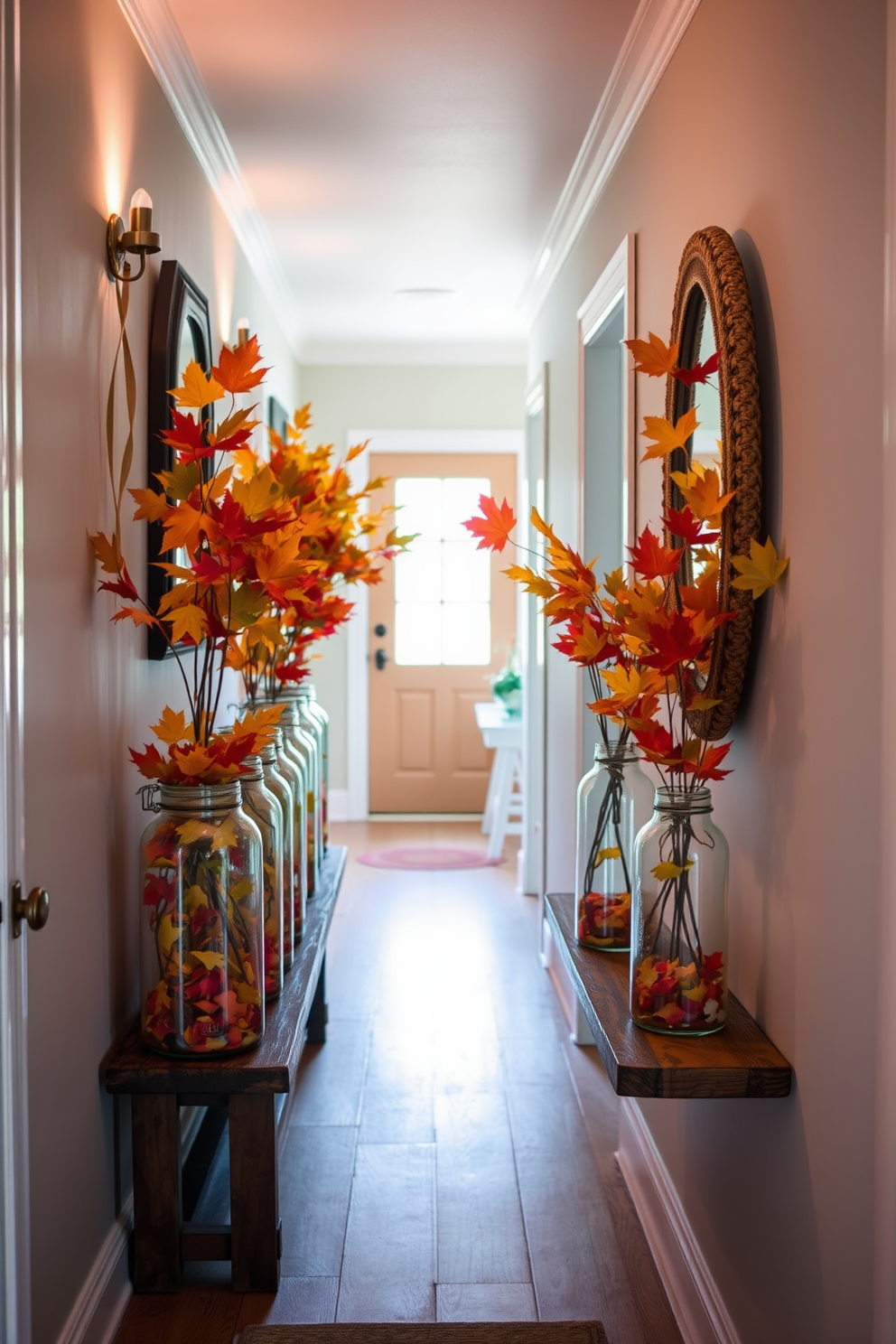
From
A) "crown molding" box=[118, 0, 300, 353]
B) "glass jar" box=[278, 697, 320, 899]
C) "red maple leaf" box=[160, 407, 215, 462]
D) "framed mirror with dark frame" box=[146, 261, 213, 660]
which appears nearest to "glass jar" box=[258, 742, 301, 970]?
"glass jar" box=[278, 697, 320, 899]

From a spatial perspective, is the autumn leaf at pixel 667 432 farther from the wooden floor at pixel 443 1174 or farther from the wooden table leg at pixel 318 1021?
the wooden table leg at pixel 318 1021

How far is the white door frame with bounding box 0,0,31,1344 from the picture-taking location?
1.61 m

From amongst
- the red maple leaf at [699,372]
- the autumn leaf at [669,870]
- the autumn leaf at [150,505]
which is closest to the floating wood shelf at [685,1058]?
the autumn leaf at [669,870]

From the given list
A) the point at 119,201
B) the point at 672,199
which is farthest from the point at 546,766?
the point at 119,201

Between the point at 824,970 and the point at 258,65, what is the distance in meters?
2.38

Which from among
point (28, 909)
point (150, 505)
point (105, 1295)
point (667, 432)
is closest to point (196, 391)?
point (150, 505)

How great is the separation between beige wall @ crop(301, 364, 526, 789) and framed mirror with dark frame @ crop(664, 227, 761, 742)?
5.24 meters

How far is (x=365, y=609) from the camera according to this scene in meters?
7.37

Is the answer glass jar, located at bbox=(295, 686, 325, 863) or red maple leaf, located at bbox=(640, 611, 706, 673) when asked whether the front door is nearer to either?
glass jar, located at bbox=(295, 686, 325, 863)

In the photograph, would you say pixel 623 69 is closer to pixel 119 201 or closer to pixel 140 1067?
pixel 119 201

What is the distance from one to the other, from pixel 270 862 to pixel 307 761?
2.14 ft

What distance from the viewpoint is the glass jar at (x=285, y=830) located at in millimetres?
2620

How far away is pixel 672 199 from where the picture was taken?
253cm

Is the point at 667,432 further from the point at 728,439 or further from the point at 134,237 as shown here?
the point at 134,237
